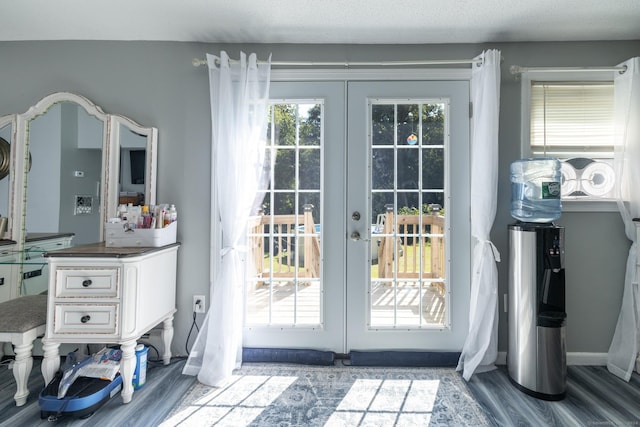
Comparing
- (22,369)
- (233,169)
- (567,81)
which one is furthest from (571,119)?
(22,369)

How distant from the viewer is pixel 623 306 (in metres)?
2.05

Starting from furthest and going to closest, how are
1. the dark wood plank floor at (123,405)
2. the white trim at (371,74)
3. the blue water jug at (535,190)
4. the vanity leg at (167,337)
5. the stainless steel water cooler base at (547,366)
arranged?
the white trim at (371,74) → the vanity leg at (167,337) → the blue water jug at (535,190) → the stainless steel water cooler base at (547,366) → the dark wood plank floor at (123,405)

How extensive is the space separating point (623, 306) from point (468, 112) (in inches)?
66.1

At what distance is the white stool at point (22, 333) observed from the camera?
1607 mm

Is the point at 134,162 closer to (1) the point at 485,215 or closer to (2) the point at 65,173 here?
(2) the point at 65,173

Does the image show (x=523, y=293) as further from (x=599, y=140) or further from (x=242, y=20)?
(x=242, y=20)

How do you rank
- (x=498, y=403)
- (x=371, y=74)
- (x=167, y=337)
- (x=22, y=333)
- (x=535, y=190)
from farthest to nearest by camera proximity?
(x=371, y=74) < (x=167, y=337) < (x=535, y=190) < (x=498, y=403) < (x=22, y=333)

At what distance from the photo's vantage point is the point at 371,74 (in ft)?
7.09

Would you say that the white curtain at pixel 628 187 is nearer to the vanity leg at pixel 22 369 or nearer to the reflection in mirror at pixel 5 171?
the vanity leg at pixel 22 369

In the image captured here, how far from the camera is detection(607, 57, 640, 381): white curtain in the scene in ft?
6.56

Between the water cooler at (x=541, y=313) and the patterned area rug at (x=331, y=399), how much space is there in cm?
40

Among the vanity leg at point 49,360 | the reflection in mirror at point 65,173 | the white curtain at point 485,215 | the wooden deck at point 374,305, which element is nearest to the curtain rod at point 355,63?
the white curtain at point 485,215

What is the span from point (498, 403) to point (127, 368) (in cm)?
207

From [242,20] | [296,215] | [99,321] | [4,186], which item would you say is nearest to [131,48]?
[242,20]
